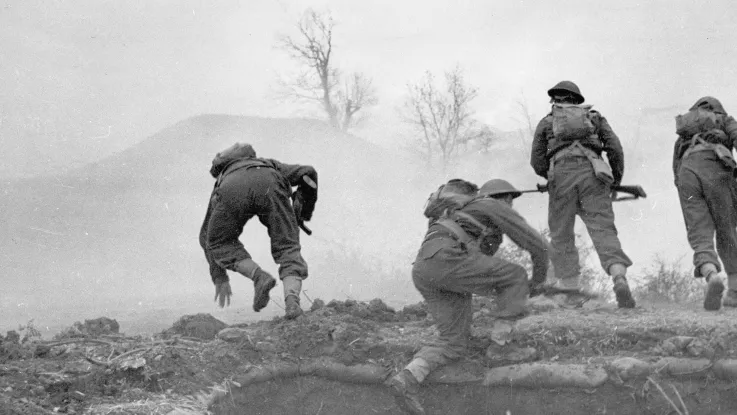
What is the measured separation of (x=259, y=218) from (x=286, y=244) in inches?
11.8

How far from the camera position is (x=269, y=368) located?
4.99 meters

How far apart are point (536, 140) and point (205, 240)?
9.39ft

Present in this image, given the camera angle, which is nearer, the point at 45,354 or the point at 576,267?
the point at 45,354

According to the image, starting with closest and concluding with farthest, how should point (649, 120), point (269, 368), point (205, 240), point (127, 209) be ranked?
point (269, 368) < point (205, 240) < point (127, 209) < point (649, 120)

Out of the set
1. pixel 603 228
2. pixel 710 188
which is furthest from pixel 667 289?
pixel 603 228

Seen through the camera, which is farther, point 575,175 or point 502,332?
point 575,175

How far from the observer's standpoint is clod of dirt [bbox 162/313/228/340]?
5.69 m

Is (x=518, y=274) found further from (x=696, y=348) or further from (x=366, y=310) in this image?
(x=366, y=310)

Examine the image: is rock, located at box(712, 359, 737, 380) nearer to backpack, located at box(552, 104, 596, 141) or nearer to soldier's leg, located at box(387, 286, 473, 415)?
soldier's leg, located at box(387, 286, 473, 415)

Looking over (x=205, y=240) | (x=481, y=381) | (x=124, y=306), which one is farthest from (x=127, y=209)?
(x=481, y=381)

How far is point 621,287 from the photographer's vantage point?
5.54 meters

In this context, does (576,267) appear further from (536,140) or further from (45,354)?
(45,354)

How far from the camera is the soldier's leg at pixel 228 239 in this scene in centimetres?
556

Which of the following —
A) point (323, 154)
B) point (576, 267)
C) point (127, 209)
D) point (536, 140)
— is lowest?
point (576, 267)
